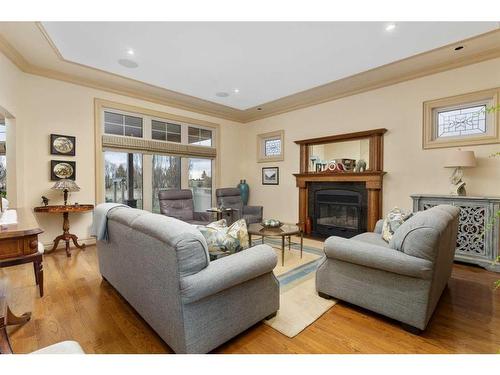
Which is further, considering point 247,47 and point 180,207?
point 180,207

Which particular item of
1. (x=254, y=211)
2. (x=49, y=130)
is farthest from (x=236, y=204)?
(x=49, y=130)

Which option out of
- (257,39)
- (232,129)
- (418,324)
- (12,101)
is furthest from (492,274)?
(12,101)

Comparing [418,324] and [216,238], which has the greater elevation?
[216,238]

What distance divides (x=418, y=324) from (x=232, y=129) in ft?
18.1

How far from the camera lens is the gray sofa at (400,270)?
1.75 metres

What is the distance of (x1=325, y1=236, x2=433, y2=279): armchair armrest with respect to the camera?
1733mm

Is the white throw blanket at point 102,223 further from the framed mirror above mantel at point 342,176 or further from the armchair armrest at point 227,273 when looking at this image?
the framed mirror above mantel at point 342,176

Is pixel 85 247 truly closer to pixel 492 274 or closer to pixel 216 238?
pixel 216 238

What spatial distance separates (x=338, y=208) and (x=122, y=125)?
14.7ft

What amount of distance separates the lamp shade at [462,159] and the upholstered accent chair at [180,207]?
3.88 meters

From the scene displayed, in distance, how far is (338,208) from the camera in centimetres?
480

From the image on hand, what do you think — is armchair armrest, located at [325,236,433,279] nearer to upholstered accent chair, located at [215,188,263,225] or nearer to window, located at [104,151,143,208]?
upholstered accent chair, located at [215,188,263,225]

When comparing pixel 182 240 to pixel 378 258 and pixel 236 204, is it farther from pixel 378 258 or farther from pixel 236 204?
pixel 236 204

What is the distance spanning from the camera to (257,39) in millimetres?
2877
